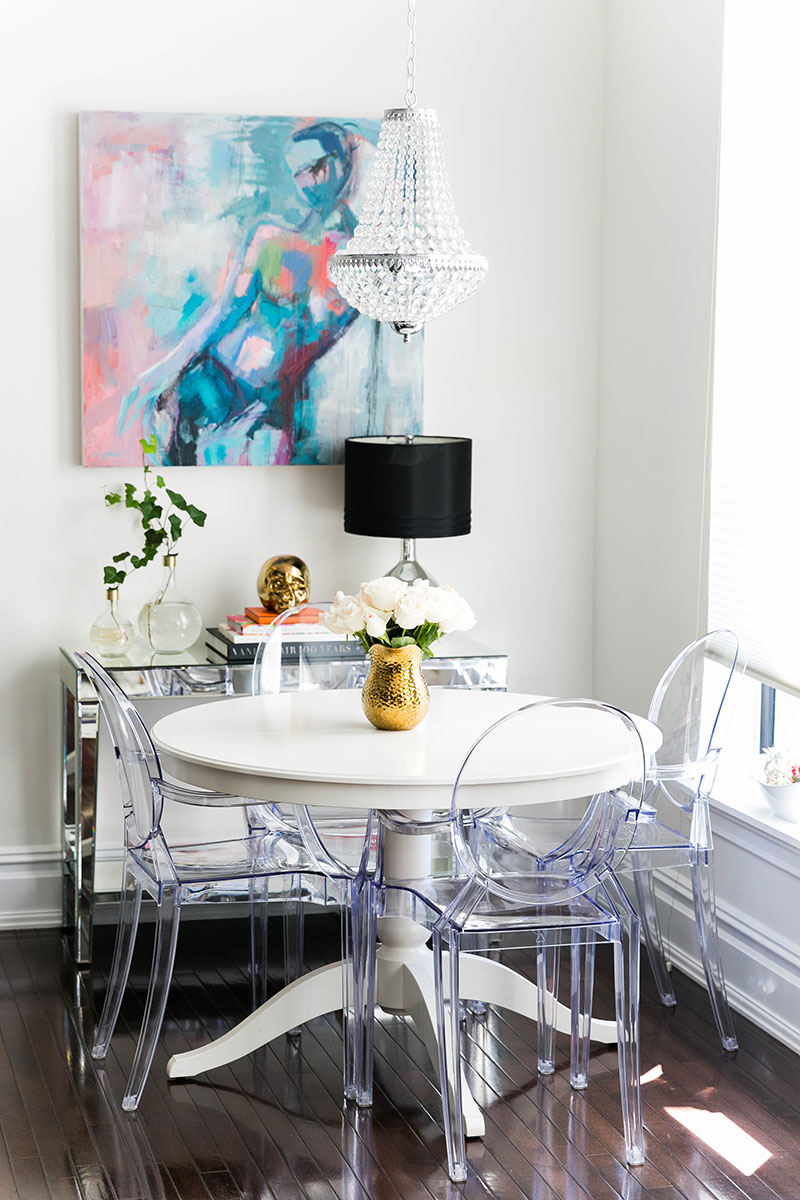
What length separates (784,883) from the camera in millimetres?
3568

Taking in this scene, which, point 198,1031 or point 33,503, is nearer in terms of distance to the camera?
point 198,1031

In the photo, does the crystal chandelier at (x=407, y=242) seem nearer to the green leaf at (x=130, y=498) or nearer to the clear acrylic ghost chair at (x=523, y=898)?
the clear acrylic ghost chair at (x=523, y=898)

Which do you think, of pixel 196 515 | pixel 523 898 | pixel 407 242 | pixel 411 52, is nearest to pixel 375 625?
pixel 523 898

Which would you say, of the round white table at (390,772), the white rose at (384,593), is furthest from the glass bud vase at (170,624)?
the white rose at (384,593)

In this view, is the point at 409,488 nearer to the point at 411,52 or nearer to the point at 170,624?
the point at 170,624

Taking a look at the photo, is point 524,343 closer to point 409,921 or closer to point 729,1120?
point 409,921

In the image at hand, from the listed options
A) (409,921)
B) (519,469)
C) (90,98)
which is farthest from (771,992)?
(90,98)

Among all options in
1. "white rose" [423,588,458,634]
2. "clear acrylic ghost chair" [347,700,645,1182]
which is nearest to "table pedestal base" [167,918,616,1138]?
"clear acrylic ghost chair" [347,700,645,1182]

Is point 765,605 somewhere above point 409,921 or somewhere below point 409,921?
above

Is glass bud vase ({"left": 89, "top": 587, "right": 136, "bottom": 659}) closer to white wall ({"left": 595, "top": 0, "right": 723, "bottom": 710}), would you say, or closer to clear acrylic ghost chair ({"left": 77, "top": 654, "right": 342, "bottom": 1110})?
clear acrylic ghost chair ({"left": 77, "top": 654, "right": 342, "bottom": 1110})

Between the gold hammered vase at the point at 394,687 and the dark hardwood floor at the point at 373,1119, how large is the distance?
80 centimetres

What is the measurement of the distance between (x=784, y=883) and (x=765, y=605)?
27.1 inches

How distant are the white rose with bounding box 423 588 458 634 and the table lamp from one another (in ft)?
2.95

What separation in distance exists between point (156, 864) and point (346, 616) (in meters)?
0.68
